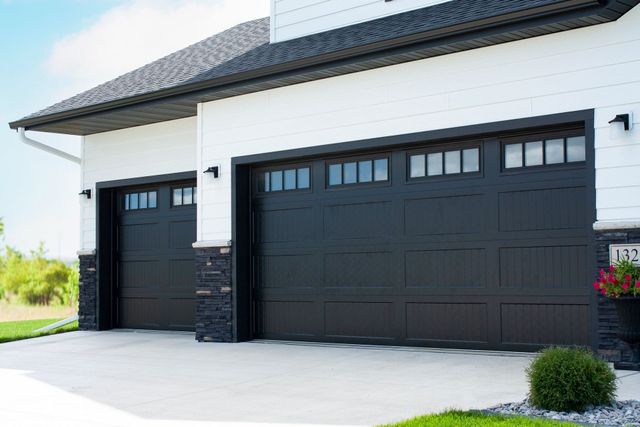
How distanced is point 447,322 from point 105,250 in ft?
26.4

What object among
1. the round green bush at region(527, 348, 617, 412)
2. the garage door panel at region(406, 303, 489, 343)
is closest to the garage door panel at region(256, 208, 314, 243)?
the garage door panel at region(406, 303, 489, 343)

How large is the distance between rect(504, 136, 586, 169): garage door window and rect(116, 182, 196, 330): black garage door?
6.45 metres

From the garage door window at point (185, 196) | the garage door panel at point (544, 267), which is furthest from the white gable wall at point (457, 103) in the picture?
the garage door window at point (185, 196)

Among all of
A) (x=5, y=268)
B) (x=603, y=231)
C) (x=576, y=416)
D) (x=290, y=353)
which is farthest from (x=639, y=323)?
(x=5, y=268)

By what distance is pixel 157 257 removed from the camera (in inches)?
627

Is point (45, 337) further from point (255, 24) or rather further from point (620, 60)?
point (620, 60)

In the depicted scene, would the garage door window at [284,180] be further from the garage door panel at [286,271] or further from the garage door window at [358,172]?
the garage door panel at [286,271]

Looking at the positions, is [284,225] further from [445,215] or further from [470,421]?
[470,421]

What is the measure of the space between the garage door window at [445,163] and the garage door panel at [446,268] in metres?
1.06

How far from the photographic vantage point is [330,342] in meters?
12.7

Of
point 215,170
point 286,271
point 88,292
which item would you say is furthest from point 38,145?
point 286,271

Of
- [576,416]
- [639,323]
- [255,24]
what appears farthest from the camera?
[255,24]

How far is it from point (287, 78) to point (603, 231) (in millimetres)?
5138

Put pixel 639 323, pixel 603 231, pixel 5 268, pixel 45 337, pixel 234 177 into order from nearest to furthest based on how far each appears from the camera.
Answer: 1. pixel 639 323
2. pixel 603 231
3. pixel 234 177
4. pixel 45 337
5. pixel 5 268
